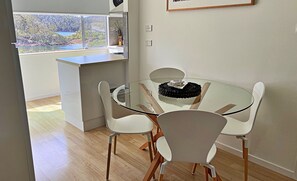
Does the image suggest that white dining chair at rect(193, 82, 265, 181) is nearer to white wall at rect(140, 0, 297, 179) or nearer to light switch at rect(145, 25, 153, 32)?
white wall at rect(140, 0, 297, 179)

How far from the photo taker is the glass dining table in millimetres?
1832

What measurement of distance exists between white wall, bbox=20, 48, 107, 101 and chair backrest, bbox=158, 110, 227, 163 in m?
3.64

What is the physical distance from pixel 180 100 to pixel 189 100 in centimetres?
8

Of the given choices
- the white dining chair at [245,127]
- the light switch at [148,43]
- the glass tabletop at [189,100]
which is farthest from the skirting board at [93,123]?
the white dining chair at [245,127]

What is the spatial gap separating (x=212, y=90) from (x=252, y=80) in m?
0.40

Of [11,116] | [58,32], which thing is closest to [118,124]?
[11,116]

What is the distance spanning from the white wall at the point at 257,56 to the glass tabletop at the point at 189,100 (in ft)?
0.71

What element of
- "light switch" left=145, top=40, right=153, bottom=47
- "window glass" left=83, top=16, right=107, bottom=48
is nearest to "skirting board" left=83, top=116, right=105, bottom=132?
"light switch" left=145, top=40, right=153, bottom=47

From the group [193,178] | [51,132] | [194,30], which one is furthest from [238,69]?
[51,132]

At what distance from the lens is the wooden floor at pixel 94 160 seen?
2154 mm

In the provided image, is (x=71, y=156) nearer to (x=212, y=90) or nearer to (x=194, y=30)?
(x=212, y=90)

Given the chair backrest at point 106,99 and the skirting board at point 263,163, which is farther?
the skirting board at point 263,163

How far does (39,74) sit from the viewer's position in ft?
14.4

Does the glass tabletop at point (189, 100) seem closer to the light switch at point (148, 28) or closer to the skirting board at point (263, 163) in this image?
the skirting board at point (263, 163)
